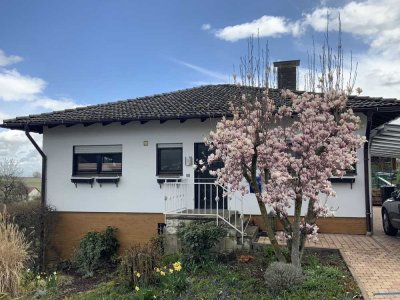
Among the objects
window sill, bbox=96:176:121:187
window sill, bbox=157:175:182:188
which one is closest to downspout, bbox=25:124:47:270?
window sill, bbox=96:176:121:187

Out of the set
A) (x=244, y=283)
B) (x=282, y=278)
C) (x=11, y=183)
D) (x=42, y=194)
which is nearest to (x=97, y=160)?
(x=42, y=194)

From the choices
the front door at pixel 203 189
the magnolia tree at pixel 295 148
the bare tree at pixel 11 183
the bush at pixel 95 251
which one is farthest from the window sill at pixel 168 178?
the bare tree at pixel 11 183

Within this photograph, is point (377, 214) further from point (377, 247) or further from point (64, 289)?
point (64, 289)

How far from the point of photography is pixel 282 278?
588 cm

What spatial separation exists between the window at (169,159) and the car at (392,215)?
6221 mm

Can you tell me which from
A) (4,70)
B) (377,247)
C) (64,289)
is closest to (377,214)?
(377,247)

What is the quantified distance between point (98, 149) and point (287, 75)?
7.48m

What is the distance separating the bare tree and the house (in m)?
7.11

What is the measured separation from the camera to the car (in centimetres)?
962

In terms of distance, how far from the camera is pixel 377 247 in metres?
8.86

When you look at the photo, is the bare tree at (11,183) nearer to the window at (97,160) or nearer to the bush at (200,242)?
the window at (97,160)

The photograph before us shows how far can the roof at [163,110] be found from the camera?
10031 mm

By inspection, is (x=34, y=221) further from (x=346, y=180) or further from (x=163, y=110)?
(x=346, y=180)

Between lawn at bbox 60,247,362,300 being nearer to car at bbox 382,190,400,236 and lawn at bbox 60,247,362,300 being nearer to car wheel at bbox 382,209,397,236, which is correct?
car at bbox 382,190,400,236
